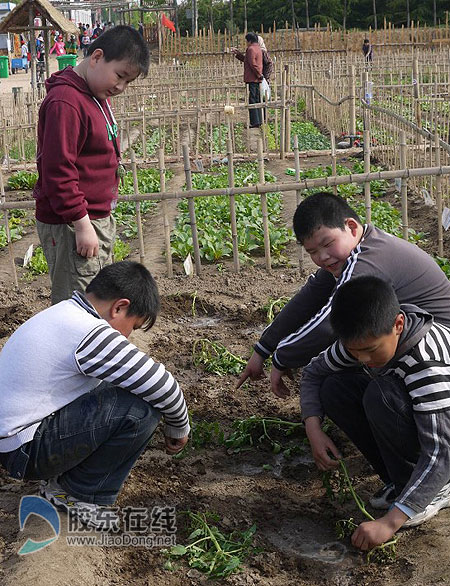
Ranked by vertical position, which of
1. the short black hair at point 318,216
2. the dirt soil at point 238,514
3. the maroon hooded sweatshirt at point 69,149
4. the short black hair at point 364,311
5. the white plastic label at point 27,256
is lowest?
the dirt soil at point 238,514

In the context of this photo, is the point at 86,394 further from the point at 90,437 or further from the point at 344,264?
the point at 344,264

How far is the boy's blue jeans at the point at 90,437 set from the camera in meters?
3.05

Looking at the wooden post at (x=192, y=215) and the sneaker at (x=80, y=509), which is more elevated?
the wooden post at (x=192, y=215)

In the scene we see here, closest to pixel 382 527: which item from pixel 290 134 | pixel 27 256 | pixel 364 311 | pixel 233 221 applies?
pixel 364 311

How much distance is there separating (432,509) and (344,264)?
3.47 ft

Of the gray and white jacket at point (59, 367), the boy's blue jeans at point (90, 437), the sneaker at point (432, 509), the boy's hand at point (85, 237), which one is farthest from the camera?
the boy's hand at point (85, 237)

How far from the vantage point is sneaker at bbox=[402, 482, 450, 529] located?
3.17 meters

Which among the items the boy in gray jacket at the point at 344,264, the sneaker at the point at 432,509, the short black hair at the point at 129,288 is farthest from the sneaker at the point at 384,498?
the short black hair at the point at 129,288

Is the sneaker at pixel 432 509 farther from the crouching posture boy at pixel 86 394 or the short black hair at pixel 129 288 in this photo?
the short black hair at pixel 129 288

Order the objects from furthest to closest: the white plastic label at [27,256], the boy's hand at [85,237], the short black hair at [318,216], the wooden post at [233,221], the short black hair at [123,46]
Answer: the white plastic label at [27,256], the wooden post at [233,221], the boy's hand at [85,237], the short black hair at [123,46], the short black hair at [318,216]

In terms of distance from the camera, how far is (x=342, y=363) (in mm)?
3365

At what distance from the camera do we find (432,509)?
10.5 ft

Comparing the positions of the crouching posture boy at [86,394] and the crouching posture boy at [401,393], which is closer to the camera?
the crouching posture boy at [401,393]

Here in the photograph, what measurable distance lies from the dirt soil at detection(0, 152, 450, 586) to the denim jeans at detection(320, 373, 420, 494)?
0.27 m
